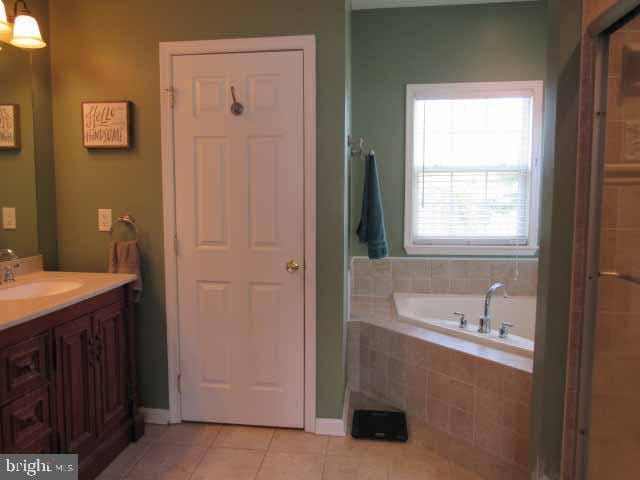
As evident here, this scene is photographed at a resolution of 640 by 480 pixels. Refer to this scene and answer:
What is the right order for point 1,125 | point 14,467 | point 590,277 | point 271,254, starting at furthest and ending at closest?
1. point 271,254
2. point 1,125
3. point 14,467
4. point 590,277

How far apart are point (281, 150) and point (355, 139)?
3.45ft

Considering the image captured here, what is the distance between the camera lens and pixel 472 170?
123 inches

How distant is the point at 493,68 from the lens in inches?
119

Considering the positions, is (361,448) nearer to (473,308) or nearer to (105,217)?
(473,308)

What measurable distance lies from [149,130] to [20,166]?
2.20 feet

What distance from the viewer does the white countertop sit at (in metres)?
1.52

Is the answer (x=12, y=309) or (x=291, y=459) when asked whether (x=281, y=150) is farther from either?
(x=291, y=459)

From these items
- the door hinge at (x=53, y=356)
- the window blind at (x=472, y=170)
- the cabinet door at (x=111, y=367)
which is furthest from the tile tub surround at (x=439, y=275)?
the door hinge at (x=53, y=356)

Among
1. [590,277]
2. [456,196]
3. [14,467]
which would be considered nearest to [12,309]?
[14,467]

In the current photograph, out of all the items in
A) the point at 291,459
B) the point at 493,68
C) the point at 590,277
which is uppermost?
the point at 493,68

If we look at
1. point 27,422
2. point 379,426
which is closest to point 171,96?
point 27,422

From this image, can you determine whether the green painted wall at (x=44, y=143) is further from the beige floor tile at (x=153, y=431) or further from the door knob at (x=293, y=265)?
the door knob at (x=293, y=265)

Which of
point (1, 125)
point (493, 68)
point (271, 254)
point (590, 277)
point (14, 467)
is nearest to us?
point (590, 277)

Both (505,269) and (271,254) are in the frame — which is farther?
(505,269)
